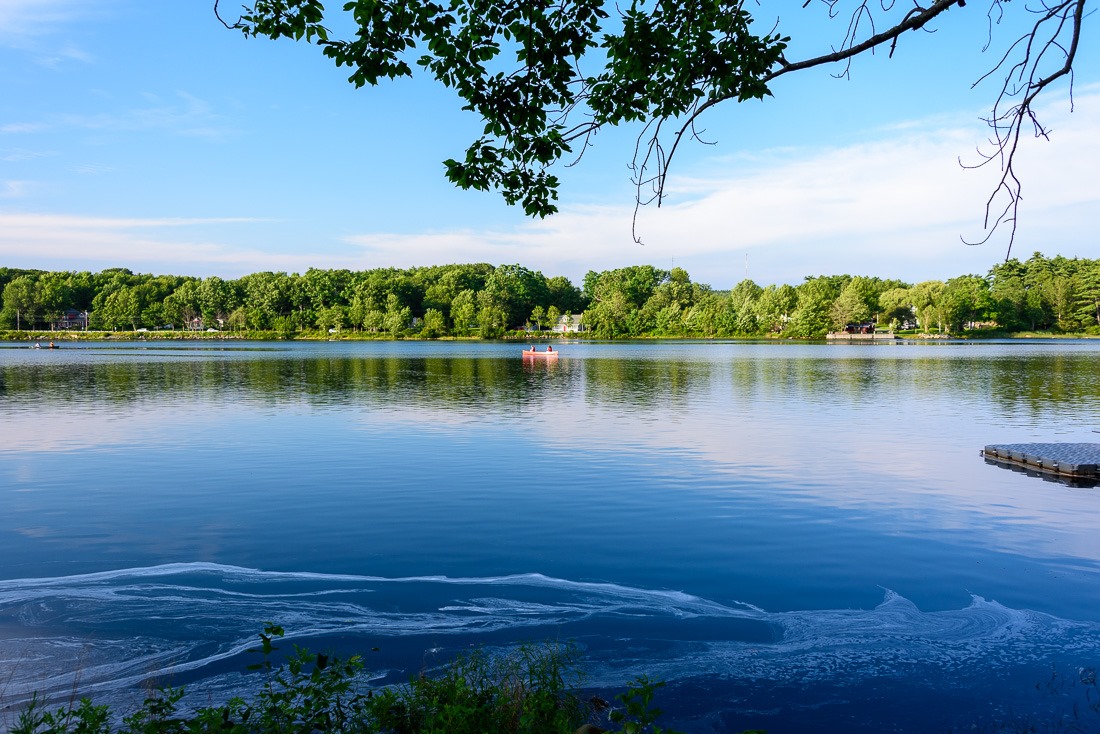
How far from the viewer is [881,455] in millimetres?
22016

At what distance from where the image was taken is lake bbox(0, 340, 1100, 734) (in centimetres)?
783

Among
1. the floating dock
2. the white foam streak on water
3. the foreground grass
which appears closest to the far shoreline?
the floating dock

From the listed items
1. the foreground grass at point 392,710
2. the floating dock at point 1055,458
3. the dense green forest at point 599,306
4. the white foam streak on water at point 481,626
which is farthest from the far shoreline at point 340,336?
the foreground grass at point 392,710

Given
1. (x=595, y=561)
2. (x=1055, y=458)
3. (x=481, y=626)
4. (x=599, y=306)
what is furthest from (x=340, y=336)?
(x=481, y=626)

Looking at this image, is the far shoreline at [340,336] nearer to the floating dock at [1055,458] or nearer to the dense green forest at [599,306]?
the dense green forest at [599,306]

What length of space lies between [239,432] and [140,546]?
14.5m

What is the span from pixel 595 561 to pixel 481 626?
3082 mm

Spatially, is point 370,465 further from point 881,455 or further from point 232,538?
point 881,455

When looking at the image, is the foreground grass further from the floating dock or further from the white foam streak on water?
the floating dock

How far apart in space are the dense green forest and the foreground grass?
172 m

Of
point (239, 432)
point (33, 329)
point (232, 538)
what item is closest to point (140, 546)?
point (232, 538)

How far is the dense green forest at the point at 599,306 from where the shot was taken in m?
164

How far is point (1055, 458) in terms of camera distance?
19.2m

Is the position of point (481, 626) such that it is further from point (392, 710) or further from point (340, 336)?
point (340, 336)
